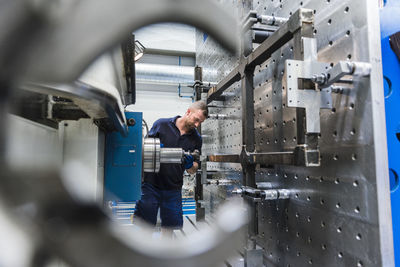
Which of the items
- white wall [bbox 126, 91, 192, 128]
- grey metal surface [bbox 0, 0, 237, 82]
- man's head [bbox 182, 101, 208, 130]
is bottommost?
grey metal surface [bbox 0, 0, 237, 82]

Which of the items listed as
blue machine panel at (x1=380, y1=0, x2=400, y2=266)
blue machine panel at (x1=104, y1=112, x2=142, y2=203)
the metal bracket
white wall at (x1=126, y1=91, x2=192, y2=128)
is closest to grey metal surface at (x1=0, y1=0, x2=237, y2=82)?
the metal bracket

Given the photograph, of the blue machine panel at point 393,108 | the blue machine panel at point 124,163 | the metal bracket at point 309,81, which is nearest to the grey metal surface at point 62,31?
the metal bracket at point 309,81

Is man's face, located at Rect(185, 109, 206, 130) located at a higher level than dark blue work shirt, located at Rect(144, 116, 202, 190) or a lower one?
higher

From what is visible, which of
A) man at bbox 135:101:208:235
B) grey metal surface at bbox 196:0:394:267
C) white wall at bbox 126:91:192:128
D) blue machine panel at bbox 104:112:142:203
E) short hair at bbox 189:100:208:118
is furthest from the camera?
white wall at bbox 126:91:192:128

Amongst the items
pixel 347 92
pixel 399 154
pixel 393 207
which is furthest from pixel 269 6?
pixel 393 207

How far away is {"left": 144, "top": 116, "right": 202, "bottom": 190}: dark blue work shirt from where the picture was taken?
1.97 m

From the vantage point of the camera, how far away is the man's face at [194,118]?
185 centimetres

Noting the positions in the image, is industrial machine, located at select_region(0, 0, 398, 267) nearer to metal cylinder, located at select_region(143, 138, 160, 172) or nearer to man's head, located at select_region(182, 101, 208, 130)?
metal cylinder, located at select_region(143, 138, 160, 172)

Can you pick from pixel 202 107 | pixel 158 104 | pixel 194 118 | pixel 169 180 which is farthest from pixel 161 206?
pixel 158 104

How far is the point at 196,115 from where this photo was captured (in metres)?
1.87

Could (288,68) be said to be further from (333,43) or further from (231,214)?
(231,214)

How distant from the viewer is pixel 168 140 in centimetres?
196

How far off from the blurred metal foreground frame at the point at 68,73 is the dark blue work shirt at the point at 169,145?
1742 millimetres

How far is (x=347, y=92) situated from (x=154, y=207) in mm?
1623
